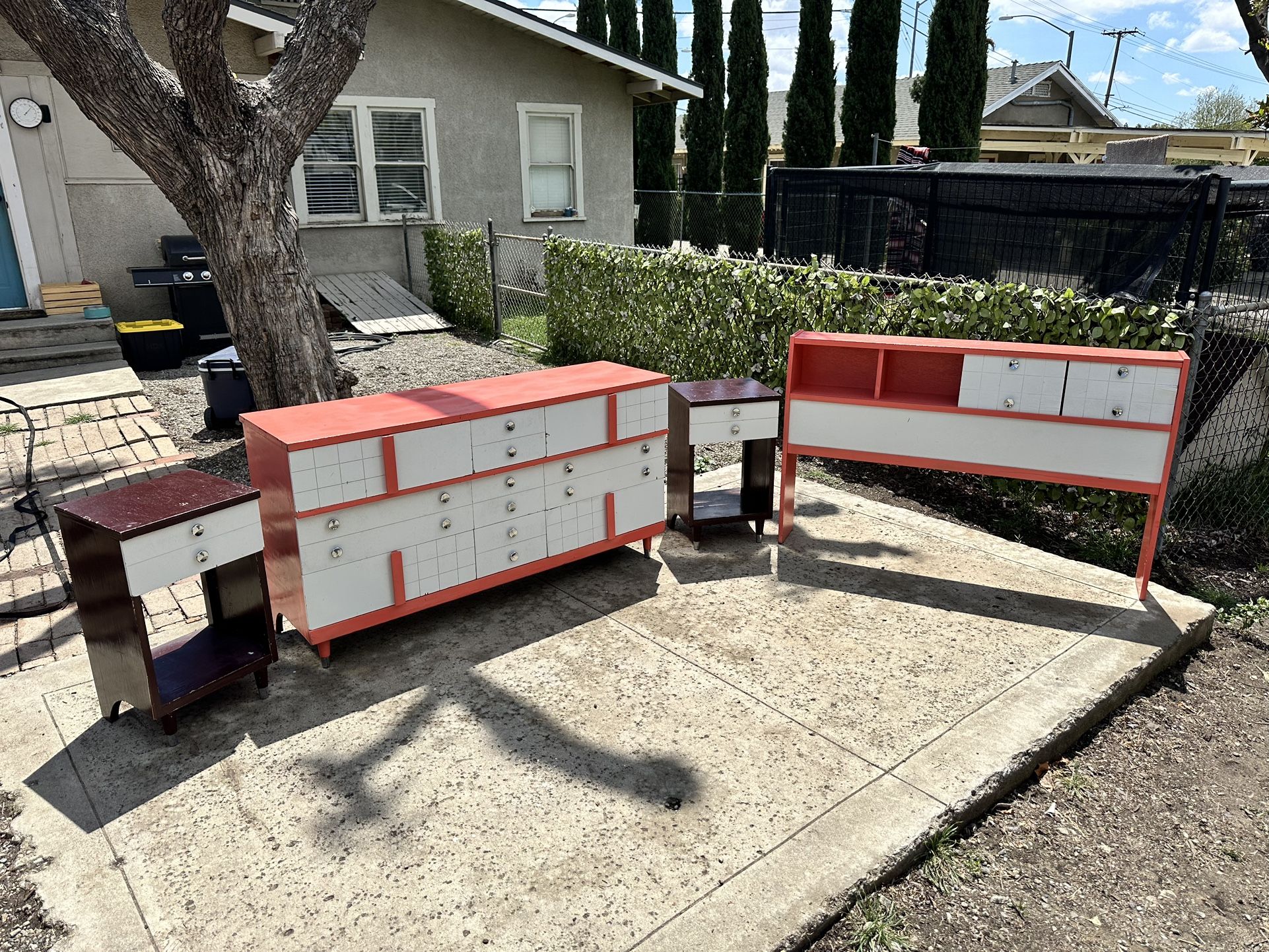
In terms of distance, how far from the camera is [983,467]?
4531 mm

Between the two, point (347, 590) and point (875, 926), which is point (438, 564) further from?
point (875, 926)

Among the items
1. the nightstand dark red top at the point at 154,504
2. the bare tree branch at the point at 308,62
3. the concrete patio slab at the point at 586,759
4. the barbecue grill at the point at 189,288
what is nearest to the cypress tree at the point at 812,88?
the barbecue grill at the point at 189,288

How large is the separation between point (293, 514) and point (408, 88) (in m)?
11.3

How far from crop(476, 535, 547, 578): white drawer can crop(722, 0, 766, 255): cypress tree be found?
21.5m

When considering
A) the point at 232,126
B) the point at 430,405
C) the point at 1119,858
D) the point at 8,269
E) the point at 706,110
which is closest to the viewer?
the point at 1119,858

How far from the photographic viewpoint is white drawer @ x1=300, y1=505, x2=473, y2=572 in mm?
3607

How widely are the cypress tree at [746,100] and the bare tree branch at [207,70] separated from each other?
65.1 feet

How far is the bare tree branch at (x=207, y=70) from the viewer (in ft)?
17.3

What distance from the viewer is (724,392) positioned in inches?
201

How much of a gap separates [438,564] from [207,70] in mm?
3747

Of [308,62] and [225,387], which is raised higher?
[308,62]

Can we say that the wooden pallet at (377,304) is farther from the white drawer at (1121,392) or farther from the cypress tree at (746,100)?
the cypress tree at (746,100)

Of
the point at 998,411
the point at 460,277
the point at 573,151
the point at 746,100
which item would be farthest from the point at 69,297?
the point at 746,100

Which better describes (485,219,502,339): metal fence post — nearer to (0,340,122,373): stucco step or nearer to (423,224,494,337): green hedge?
(423,224,494,337): green hedge
